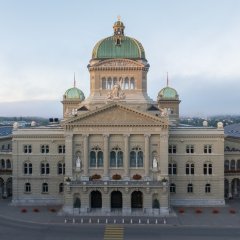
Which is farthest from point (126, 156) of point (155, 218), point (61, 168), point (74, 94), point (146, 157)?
point (74, 94)

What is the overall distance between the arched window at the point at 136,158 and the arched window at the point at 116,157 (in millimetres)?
2015

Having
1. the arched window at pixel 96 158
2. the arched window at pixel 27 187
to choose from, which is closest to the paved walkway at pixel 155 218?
the arched window at pixel 27 187

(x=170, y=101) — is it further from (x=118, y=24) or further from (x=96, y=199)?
(x=96, y=199)

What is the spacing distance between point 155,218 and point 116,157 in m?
14.0

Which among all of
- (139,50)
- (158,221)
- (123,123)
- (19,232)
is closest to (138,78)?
(139,50)

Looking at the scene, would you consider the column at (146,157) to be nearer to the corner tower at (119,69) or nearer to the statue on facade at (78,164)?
the statue on facade at (78,164)

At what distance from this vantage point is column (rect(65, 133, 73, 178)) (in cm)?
8669

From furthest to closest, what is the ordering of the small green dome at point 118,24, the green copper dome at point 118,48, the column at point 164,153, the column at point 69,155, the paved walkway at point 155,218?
the small green dome at point 118,24 < the green copper dome at point 118,48 < the column at point 69,155 < the column at point 164,153 < the paved walkway at point 155,218

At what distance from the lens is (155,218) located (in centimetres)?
7981

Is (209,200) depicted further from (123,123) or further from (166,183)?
(123,123)

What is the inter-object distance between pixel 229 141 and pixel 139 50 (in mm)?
29550

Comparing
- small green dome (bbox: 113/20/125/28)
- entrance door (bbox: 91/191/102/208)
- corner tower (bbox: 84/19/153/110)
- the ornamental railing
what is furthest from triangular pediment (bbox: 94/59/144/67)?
entrance door (bbox: 91/191/102/208)

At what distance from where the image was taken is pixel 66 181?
8425 cm

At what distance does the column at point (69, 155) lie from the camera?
3413 inches
